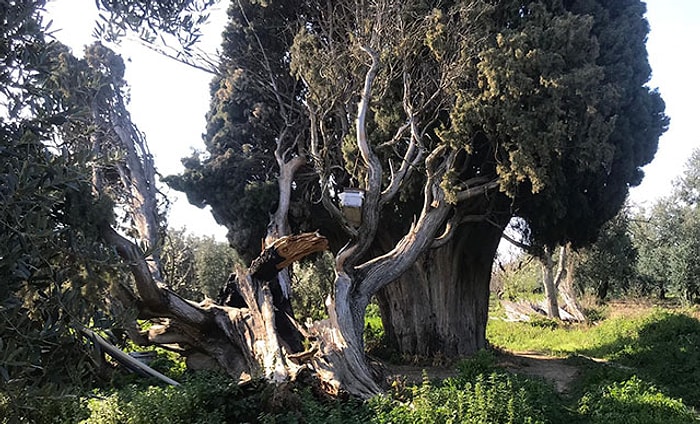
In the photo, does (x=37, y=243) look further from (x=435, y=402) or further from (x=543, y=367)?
(x=543, y=367)

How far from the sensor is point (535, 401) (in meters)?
6.33

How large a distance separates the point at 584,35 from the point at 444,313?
637 centimetres

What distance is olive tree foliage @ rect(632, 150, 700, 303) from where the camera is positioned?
22.5m

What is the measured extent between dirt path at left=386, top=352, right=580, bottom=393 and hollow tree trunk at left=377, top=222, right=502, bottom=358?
79 centimetres

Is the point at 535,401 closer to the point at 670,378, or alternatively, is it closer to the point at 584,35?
the point at 670,378

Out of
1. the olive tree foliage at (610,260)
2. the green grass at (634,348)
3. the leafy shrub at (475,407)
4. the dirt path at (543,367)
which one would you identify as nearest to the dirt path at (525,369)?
the dirt path at (543,367)

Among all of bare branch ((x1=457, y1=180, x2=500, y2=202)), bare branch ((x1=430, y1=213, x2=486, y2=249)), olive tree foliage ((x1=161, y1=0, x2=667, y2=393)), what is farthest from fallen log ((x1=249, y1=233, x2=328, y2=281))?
bare branch ((x1=457, y1=180, x2=500, y2=202))

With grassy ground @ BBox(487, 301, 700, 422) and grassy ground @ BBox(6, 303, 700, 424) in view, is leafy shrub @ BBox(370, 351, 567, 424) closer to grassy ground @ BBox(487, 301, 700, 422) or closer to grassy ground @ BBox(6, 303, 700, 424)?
grassy ground @ BBox(6, 303, 700, 424)

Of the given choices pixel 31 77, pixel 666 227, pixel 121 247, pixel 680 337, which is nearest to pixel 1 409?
pixel 31 77

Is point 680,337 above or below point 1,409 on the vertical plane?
below

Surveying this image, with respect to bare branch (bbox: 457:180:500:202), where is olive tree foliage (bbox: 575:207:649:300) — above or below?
below

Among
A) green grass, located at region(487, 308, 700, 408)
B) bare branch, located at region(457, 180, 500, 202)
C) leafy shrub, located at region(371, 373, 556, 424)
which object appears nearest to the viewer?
leafy shrub, located at region(371, 373, 556, 424)

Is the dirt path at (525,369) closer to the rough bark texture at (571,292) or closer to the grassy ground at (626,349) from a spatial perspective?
the grassy ground at (626,349)

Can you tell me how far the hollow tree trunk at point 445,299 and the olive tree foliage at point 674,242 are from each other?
12.2 metres
